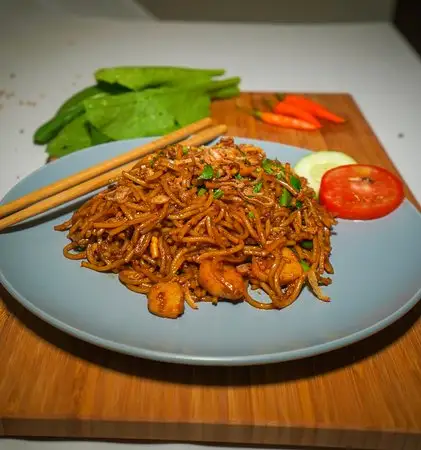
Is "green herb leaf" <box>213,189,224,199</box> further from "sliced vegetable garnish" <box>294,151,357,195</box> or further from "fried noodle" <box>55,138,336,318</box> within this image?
"sliced vegetable garnish" <box>294,151,357,195</box>

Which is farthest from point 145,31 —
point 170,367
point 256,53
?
point 170,367

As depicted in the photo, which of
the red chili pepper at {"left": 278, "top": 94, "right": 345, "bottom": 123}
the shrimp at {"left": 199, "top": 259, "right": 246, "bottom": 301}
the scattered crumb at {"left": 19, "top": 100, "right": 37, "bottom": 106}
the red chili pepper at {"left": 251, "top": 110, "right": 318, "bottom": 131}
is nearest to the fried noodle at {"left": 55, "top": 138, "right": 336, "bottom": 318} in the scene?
the shrimp at {"left": 199, "top": 259, "right": 246, "bottom": 301}

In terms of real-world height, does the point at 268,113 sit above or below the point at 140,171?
below

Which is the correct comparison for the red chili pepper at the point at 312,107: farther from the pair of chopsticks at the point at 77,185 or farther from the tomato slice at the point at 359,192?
the pair of chopsticks at the point at 77,185

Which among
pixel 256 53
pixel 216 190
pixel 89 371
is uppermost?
pixel 216 190

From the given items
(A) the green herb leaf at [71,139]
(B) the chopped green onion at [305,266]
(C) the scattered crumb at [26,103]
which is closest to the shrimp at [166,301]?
(B) the chopped green onion at [305,266]

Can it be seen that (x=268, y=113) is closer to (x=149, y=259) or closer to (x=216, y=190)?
(x=216, y=190)

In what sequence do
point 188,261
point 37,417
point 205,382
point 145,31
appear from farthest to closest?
point 145,31 < point 188,261 < point 205,382 < point 37,417
